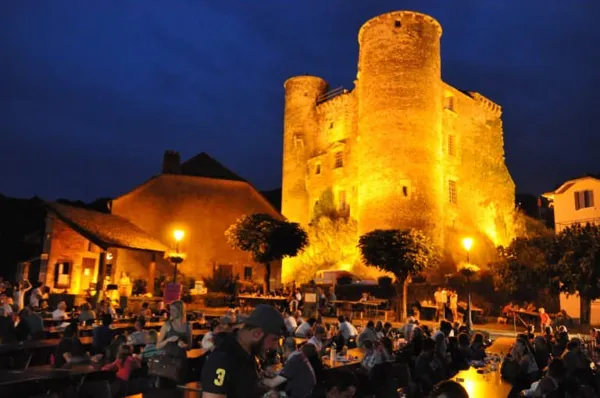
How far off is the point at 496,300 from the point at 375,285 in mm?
7813

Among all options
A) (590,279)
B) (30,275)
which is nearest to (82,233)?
(30,275)

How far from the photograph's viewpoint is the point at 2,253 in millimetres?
36188

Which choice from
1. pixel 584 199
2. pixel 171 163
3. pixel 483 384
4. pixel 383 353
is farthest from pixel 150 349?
pixel 171 163

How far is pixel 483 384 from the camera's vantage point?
789cm

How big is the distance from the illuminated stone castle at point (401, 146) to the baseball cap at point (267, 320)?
102ft

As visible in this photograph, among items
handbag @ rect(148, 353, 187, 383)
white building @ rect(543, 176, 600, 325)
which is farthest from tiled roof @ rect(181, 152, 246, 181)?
handbag @ rect(148, 353, 187, 383)

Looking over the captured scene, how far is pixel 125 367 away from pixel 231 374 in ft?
13.0

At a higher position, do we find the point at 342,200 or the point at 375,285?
the point at 342,200

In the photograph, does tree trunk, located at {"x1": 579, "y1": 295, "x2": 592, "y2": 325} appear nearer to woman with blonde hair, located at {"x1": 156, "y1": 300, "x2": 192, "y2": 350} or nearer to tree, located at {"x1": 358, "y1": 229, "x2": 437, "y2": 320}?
tree, located at {"x1": 358, "y1": 229, "x2": 437, "y2": 320}

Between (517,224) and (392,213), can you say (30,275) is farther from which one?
(517,224)

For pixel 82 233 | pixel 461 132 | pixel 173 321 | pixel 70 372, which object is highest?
pixel 461 132

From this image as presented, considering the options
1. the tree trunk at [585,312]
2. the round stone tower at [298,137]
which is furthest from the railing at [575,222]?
the round stone tower at [298,137]

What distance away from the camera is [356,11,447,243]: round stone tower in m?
34.6

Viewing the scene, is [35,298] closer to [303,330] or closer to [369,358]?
[303,330]
